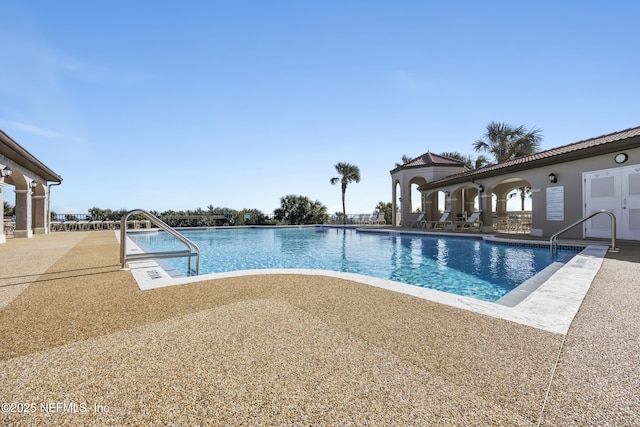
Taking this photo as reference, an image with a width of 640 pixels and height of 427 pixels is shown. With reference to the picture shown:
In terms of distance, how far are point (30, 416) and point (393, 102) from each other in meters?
14.4

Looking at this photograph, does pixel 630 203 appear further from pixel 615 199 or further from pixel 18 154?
pixel 18 154

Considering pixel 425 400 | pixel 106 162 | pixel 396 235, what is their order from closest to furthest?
1. pixel 425 400
2. pixel 396 235
3. pixel 106 162

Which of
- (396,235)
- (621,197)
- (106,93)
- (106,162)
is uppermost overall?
(106,93)

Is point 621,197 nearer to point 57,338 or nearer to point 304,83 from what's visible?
point 304,83

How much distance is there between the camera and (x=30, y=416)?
142 cm

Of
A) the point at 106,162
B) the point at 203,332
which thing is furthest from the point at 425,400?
the point at 106,162

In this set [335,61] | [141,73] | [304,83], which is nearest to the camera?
[141,73]

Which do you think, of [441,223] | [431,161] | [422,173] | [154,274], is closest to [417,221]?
[441,223]

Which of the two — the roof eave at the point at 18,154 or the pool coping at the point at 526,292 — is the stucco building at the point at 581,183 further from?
the roof eave at the point at 18,154

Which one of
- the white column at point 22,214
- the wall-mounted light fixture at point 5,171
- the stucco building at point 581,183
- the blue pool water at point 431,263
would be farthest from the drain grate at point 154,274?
the stucco building at point 581,183

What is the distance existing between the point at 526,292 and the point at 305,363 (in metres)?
3.34

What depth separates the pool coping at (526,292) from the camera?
9.07 ft

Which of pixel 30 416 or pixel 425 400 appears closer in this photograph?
pixel 30 416

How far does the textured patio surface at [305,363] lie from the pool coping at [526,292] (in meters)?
0.16
